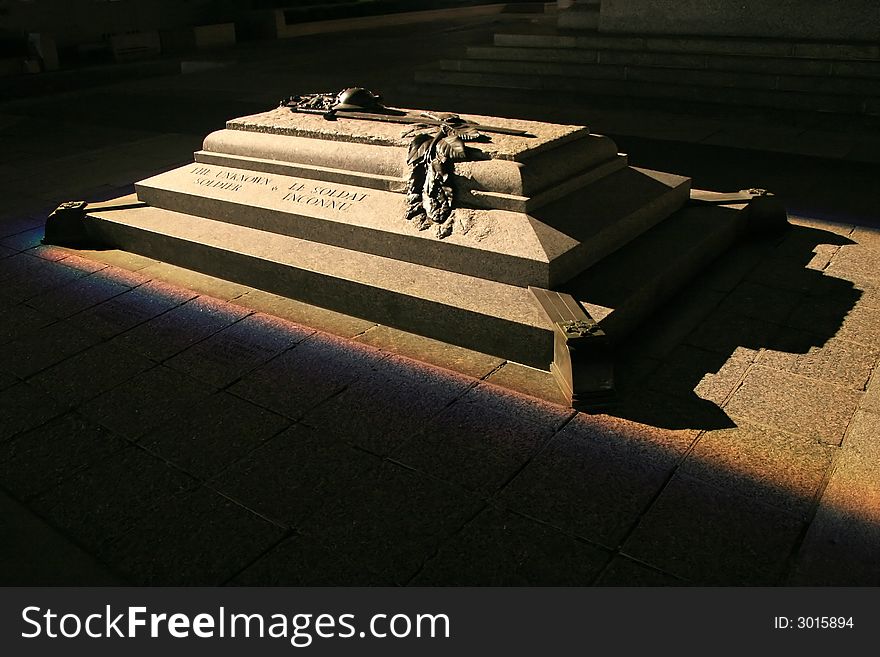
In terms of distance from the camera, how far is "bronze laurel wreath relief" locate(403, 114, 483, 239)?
5.60 meters

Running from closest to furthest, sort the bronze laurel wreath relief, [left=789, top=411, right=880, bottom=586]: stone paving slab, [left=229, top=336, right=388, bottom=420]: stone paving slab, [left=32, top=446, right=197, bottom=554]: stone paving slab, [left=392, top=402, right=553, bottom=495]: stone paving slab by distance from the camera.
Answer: [left=789, top=411, right=880, bottom=586]: stone paving slab → [left=32, top=446, right=197, bottom=554]: stone paving slab → [left=392, top=402, right=553, bottom=495]: stone paving slab → [left=229, top=336, right=388, bottom=420]: stone paving slab → the bronze laurel wreath relief

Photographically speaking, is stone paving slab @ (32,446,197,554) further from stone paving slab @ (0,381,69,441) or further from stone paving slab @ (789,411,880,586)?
stone paving slab @ (789,411,880,586)

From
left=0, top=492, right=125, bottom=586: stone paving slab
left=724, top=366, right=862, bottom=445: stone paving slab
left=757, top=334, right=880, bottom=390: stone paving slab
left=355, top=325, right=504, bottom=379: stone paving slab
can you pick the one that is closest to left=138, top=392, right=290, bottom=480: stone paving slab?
left=0, top=492, right=125, bottom=586: stone paving slab

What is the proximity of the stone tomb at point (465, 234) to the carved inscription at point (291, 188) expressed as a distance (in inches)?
0.6

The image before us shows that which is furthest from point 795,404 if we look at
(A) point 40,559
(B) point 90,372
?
(B) point 90,372

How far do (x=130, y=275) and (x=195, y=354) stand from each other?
6.12 feet

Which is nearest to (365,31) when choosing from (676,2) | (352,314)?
(676,2)

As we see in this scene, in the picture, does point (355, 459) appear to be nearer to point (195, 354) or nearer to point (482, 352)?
point (482, 352)

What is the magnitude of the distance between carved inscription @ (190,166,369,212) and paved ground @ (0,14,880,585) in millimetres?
874

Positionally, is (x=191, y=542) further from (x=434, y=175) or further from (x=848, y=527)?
(x=434, y=175)

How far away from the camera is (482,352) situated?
504cm

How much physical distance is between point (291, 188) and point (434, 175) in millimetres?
1439

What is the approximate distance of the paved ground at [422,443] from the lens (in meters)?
3.39

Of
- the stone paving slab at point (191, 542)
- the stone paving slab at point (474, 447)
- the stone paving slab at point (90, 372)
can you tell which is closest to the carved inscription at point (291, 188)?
the stone paving slab at point (90, 372)
